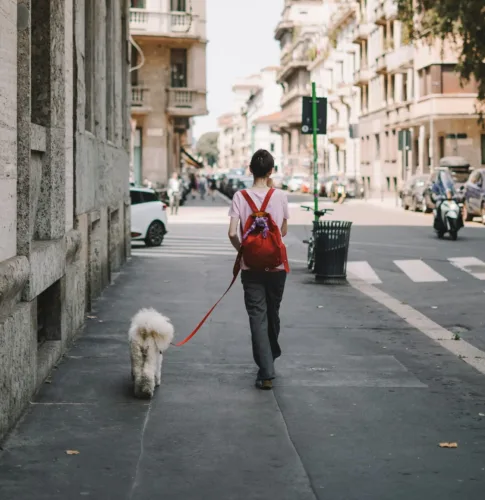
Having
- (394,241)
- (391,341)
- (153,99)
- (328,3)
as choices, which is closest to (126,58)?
(394,241)

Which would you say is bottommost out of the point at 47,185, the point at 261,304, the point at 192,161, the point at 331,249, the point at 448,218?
the point at 261,304

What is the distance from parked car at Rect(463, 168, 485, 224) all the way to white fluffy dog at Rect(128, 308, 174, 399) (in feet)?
83.2

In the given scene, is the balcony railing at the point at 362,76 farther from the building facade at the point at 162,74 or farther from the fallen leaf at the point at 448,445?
the fallen leaf at the point at 448,445

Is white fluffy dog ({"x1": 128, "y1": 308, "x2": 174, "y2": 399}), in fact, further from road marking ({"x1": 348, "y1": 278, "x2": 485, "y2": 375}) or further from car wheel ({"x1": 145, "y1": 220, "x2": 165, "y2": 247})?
car wheel ({"x1": 145, "y1": 220, "x2": 165, "y2": 247})

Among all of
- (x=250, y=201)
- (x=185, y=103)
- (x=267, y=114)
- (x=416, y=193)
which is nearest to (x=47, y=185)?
(x=250, y=201)

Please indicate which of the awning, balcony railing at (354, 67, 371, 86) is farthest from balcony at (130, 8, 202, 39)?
the awning

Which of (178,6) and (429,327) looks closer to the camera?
(429,327)

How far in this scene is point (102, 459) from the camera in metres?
5.94

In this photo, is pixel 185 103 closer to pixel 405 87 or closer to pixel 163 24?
pixel 163 24

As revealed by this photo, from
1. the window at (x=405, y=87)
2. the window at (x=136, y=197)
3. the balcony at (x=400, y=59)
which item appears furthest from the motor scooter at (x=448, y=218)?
the window at (x=405, y=87)

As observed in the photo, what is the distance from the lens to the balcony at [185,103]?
50094 millimetres

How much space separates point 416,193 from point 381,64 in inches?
1059

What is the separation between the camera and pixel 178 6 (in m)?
49.5

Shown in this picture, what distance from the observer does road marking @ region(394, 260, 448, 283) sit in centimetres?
1711
